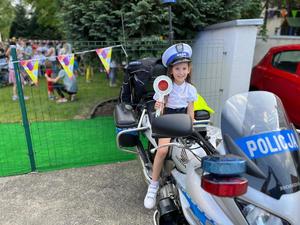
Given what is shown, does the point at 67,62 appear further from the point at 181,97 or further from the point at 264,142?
the point at 264,142

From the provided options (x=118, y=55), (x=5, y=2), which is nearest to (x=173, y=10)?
(x=118, y=55)

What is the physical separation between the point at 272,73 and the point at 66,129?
4.52 metres

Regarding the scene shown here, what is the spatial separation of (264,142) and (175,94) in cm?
159

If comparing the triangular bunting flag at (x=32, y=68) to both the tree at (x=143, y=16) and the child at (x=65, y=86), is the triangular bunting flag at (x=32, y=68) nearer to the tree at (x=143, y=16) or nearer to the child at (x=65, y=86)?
the tree at (x=143, y=16)

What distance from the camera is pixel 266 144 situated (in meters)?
1.59

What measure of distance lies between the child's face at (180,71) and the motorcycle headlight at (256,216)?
159 centimetres

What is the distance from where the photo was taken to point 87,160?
4.88 m

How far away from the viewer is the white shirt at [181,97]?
10.2 feet

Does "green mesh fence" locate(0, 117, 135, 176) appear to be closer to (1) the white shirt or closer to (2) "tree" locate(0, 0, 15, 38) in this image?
(1) the white shirt

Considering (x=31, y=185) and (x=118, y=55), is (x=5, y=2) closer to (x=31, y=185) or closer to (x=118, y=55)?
(x=118, y=55)

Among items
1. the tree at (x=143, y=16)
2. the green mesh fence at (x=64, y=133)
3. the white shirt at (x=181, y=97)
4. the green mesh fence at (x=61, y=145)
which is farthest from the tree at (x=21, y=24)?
the white shirt at (x=181, y=97)

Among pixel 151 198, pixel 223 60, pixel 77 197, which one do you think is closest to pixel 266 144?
pixel 151 198

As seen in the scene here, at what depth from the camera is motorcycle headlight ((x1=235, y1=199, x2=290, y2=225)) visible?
4.93 feet

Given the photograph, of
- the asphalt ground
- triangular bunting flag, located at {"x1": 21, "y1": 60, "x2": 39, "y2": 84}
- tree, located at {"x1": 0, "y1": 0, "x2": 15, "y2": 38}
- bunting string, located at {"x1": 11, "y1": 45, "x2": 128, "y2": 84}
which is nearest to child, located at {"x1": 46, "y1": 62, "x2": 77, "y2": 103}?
bunting string, located at {"x1": 11, "y1": 45, "x2": 128, "y2": 84}
